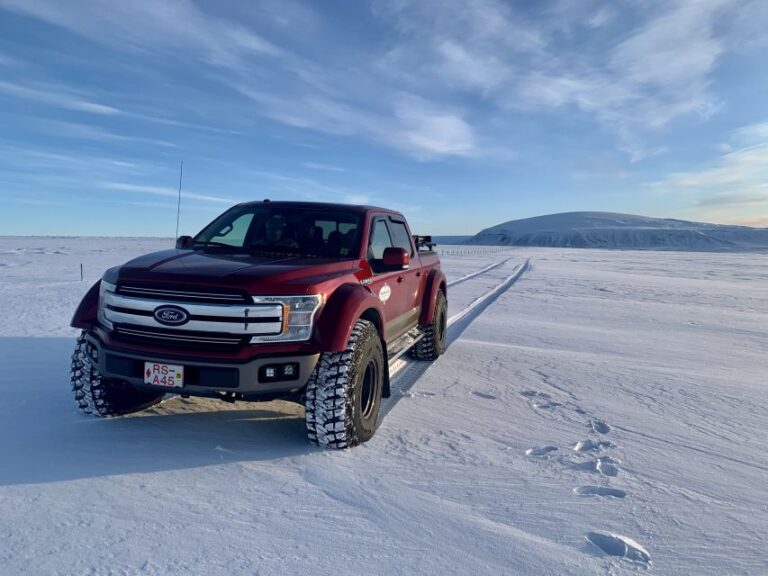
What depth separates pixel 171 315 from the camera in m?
3.33

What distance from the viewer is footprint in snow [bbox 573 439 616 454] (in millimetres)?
3741

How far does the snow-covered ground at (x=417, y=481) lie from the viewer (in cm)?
243

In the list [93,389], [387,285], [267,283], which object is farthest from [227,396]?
[387,285]

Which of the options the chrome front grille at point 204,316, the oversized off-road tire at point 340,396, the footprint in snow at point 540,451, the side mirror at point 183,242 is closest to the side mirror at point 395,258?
the oversized off-road tire at point 340,396

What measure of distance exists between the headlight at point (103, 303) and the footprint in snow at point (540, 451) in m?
3.09

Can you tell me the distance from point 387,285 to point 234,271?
1.64 metres

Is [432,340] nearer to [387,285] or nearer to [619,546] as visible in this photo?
[387,285]

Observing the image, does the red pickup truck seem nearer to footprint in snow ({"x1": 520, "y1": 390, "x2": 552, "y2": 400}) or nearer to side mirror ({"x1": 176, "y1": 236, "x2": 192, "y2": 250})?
side mirror ({"x1": 176, "y1": 236, "x2": 192, "y2": 250})

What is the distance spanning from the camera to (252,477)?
3.17m

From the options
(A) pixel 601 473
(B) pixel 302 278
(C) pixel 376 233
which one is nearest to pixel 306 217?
(C) pixel 376 233

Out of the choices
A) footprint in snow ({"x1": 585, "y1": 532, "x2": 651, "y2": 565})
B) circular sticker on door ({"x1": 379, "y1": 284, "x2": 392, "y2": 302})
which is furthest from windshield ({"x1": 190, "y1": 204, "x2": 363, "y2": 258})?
footprint in snow ({"x1": 585, "y1": 532, "x2": 651, "y2": 565})

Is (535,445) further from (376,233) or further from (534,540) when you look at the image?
(376,233)

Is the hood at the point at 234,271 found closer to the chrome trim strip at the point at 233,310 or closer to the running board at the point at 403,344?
the chrome trim strip at the point at 233,310

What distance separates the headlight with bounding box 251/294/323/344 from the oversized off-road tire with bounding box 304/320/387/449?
24 centimetres
